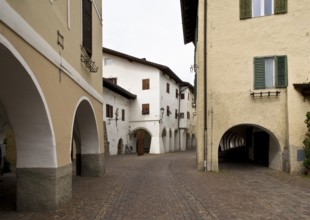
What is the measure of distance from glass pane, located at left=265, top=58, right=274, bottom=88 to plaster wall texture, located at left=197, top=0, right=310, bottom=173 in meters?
0.32

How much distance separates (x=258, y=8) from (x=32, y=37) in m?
10.6

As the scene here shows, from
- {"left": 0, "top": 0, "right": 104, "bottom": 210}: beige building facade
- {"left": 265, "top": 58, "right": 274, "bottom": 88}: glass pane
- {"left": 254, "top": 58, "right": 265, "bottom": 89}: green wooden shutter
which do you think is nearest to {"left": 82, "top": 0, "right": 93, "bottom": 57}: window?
{"left": 0, "top": 0, "right": 104, "bottom": 210}: beige building facade

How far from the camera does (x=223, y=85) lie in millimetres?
13773

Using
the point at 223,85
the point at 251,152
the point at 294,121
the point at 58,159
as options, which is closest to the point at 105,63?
the point at 251,152

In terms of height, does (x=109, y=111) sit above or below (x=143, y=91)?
below

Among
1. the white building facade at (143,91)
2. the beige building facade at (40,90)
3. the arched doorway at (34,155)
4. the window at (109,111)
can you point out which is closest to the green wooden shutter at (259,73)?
the beige building facade at (40,90)

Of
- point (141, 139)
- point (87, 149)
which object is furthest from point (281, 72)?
point (141, 139)

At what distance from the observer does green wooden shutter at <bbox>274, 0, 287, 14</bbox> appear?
1323 centimetres

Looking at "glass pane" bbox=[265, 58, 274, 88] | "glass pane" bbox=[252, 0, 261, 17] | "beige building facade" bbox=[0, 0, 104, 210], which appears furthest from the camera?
"glass pane" bbox=[252, 0, 261, 17]

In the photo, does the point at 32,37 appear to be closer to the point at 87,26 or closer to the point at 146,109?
the point at 87,26

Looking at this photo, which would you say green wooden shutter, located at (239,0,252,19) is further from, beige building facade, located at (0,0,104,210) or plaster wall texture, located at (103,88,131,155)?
plaster wall texture, located at (103,88,131,155)

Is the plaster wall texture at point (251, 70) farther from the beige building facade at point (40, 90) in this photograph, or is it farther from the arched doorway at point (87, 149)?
the beige building facade at point (40, 90)

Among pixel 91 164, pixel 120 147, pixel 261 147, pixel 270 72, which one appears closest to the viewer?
pixel 91 164

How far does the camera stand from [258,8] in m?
13.6
